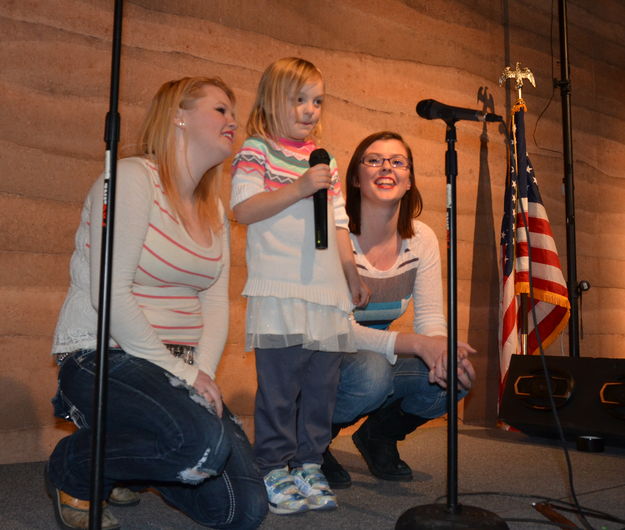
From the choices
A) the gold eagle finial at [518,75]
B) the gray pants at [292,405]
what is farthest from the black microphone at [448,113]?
the gold eagle finial at [518,75]

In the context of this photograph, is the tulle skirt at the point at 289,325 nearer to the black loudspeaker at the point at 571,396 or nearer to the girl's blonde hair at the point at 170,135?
the girl's blonde hair at the point at 170,135

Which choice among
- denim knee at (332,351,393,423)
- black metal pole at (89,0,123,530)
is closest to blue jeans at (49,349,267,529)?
black metal pole at (89,0,123,530)

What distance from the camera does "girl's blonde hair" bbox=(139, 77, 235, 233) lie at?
1745 millimetres

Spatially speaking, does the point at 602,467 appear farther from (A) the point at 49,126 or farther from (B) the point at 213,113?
(A) the point at 49,126

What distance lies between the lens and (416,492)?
214cm

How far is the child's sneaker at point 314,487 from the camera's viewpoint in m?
1.88

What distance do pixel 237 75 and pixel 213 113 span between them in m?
1.35

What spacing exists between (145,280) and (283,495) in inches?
26.2

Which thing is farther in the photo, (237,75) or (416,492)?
(237,75)

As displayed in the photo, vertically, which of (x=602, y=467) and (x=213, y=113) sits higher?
(x=213, y=113)

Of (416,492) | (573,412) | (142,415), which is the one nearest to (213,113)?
(142,415)

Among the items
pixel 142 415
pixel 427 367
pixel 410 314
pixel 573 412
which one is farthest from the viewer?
pixel 410 314

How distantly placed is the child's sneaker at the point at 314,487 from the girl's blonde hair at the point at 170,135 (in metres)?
0.69

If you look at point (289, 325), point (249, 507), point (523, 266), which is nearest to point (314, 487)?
point (249, 507)
